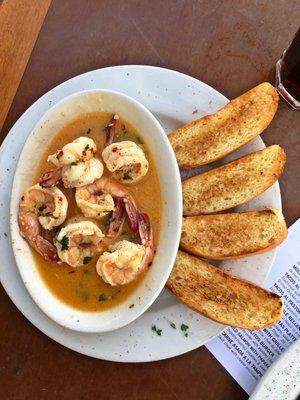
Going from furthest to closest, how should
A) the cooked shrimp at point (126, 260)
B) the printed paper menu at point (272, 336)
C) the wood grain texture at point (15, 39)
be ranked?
the wood grain texture at point (15, 39)
the printed paper menu at point (272, 336)
the cooked shrimp at point (126, 260)

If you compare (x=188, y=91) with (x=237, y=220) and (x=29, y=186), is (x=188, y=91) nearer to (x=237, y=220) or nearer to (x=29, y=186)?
(x=237, y=220)

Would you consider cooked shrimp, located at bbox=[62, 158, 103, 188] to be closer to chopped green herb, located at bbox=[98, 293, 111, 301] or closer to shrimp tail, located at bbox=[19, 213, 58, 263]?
shrimp tail, located at bbox=[19, 213, 58, 263]

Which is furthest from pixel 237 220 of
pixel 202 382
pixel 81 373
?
pixel 81 373

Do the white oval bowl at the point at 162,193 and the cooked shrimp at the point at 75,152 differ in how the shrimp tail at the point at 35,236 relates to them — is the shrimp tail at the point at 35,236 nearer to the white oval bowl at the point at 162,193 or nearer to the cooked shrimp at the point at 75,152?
the white oval bowl at the point at 162,193

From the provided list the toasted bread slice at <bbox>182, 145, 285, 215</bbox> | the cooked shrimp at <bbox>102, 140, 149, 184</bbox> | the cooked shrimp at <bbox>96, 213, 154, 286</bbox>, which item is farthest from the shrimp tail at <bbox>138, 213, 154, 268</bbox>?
the toasted bread slice at <bbox>182, 145, 285, 215</bbox>

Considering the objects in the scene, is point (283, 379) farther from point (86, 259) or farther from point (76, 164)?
point (76, 164)

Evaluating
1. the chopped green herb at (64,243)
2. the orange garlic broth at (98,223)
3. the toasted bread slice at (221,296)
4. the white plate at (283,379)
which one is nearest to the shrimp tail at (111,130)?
the orange garlic broth at (98,223)

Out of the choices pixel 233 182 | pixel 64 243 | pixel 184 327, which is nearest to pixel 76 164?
pixel 64 243
